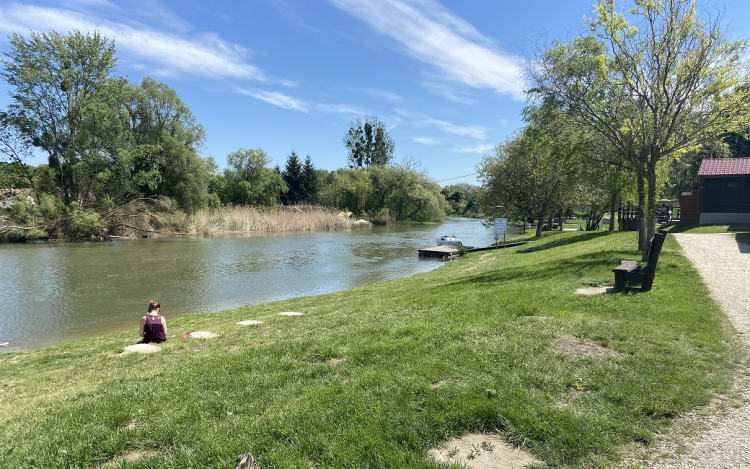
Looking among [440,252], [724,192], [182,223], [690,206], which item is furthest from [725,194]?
[182,223]

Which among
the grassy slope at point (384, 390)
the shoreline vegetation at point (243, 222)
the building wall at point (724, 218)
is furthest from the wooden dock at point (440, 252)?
the shoreline vegetation at point (243, 222)

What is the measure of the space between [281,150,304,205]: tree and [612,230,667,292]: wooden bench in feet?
245

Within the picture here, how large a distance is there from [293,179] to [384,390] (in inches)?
3116

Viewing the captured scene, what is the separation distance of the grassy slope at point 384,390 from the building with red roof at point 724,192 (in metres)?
24.9

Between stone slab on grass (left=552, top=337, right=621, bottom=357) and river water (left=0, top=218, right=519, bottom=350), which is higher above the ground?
stone slab on grass (left=552, top=337, right=621, bottom=357)

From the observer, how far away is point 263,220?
5491 centimetres

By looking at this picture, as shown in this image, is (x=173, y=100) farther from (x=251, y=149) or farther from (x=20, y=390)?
(x=20, y=390)

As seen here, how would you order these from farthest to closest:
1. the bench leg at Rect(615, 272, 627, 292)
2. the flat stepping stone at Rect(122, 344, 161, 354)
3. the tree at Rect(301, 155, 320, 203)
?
the tree at Rect(301, 155, 320, 203) → the bench leg at Rect(615, 272, 627, 292) → the flat stepping stone at Rect(122, 344, 161, 354)

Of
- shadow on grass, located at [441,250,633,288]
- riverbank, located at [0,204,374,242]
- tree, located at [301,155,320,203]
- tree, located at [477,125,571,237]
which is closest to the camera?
shadow on grass, located at [441,250,633,288]

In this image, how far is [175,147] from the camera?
1987 inches

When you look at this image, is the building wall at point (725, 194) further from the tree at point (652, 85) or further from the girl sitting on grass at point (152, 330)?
the girl sitting on grass at point (152, 330)

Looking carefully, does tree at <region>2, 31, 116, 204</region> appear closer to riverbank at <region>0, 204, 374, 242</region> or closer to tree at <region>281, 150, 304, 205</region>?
riverbank at <region>0, 204, 374, 242</region>

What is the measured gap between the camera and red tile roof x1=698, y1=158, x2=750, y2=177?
86.1 feet

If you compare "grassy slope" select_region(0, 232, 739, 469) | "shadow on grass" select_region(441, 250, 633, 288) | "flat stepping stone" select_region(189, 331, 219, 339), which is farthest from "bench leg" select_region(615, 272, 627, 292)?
"flat stepping stone" select_region(189, 331, 219, 339)
